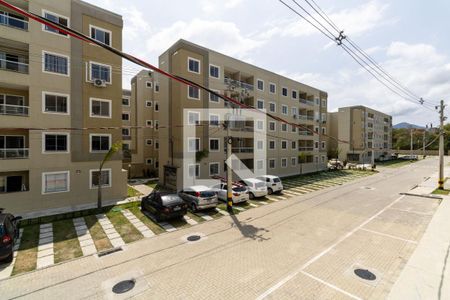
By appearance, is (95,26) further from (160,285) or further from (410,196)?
(410,196)

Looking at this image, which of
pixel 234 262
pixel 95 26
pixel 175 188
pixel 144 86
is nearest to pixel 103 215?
pixel 175 188

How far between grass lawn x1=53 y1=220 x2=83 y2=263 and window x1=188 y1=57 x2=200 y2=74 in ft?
56.8

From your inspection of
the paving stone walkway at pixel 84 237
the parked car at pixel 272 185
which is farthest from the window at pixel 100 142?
the parked car at pixel 272 185

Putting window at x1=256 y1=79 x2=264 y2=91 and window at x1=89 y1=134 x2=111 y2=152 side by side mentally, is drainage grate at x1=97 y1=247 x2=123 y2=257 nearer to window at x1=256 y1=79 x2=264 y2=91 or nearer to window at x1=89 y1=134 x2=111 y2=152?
window at x1=89 y1=134 x2=111 y2=152

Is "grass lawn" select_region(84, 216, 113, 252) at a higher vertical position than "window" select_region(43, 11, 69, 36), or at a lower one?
lower

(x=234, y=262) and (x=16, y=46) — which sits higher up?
(x=16, y=46)

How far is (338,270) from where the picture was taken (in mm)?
8000

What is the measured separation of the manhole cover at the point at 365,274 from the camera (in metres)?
7.56

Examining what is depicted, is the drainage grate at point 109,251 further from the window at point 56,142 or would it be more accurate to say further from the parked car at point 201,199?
the window at point 56,142

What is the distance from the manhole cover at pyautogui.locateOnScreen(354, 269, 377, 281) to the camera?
756 centimetres

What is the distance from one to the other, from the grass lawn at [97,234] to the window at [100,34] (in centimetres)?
1373

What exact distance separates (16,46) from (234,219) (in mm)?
19041

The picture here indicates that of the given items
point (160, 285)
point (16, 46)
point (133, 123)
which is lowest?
point (160, 285)

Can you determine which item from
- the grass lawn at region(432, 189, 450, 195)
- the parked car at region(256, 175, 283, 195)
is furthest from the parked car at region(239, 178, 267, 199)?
the grass lawn at region(432, 189, 450, 195)
